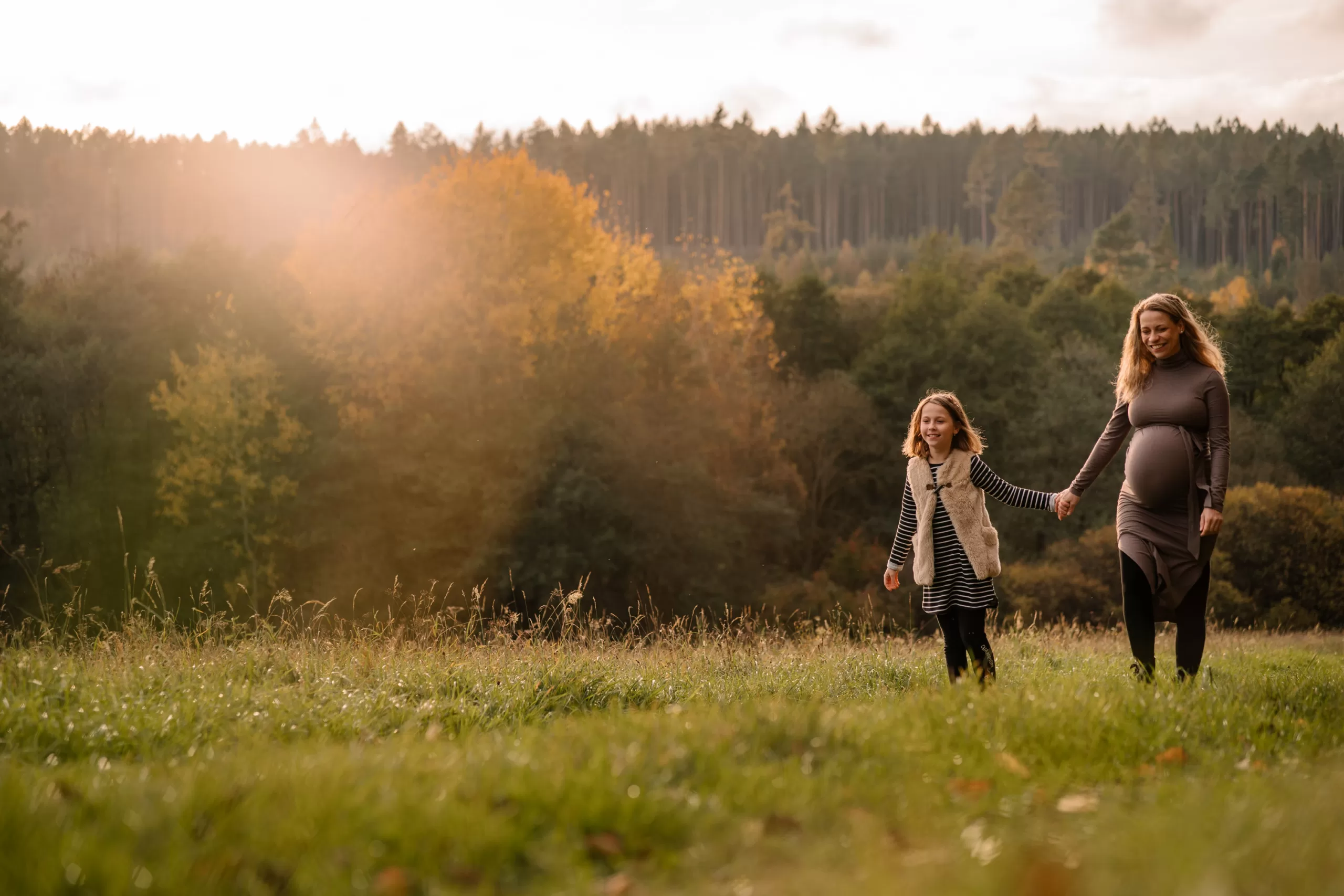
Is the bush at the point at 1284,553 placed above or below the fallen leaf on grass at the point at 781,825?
below

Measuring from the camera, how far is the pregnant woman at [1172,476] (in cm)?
591

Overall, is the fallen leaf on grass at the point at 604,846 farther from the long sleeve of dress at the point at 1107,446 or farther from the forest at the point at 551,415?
the forest at the point at 551,415

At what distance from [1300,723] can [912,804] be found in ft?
8.34

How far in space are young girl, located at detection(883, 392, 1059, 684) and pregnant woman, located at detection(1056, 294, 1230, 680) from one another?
0.62 m

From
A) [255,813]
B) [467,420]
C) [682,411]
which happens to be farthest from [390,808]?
[682,411]

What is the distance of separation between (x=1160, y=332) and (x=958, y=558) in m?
1.77

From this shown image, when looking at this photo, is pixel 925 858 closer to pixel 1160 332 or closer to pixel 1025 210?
pixel 1160 332

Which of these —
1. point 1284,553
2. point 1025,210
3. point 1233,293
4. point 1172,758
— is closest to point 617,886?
point 1172,758

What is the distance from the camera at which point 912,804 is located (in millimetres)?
3389

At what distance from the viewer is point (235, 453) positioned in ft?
102

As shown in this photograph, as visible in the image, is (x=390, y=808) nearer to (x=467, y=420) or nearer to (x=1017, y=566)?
(x=467, y=420)

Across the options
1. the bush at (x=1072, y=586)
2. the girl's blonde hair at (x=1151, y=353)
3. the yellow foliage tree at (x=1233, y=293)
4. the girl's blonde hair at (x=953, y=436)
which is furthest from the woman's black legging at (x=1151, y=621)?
the yellow foliage tree at (x=1233, y=293)

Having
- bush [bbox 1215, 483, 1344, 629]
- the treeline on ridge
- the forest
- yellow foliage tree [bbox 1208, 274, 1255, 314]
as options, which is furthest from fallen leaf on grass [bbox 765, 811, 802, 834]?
the treeline on ridge

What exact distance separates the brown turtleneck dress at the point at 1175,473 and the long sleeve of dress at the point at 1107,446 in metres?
0.23
